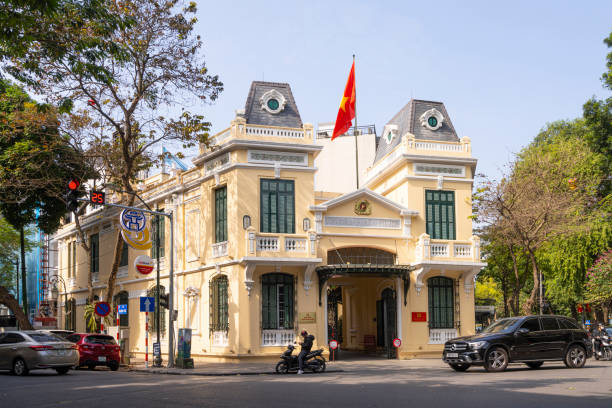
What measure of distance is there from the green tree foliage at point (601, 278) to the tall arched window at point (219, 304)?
1797 centimetres

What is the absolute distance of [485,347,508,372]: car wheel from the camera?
19188 mm

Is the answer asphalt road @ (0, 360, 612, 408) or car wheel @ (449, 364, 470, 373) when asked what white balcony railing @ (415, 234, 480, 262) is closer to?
car wheel @ (449, 364, 470, 373)

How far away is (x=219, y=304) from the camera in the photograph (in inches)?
1096

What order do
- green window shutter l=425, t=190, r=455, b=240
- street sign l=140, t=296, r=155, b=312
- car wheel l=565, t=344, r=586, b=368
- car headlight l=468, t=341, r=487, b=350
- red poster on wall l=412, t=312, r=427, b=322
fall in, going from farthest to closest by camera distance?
1. green window shutter l=425, t=190, r=455, b=240
2. red poster on wall l=412, t=312, r=427, b=322
3. street sign l=140, t=296, r=155, b=312
4. car wheel l=565, t=344, r=586, b=368
5. car headlight l=468, t=341, r=487, b=350

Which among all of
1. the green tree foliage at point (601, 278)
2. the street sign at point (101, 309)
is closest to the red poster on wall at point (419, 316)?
the green tree foliage at point (601, 278)

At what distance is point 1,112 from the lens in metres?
29.9

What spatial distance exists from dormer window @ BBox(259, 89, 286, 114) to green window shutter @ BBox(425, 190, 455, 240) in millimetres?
7431

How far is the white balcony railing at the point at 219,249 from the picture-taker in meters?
27.6

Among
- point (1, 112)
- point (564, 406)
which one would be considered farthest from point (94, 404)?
point (1, 112)

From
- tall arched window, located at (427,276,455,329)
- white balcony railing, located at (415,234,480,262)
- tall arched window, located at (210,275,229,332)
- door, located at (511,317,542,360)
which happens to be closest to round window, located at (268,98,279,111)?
tall arched window, located at (210,275,229,332)

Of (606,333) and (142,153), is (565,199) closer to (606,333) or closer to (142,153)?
(606,333)

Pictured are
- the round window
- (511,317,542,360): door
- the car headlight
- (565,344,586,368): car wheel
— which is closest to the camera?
A: the car headlight

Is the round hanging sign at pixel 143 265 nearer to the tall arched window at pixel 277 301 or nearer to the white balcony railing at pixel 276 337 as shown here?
the tall arched window at pixel 277 301

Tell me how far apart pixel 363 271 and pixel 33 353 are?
40.5ft
